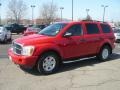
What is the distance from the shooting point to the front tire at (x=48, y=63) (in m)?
8.82

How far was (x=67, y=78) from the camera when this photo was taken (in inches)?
328

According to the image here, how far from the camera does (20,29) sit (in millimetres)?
47125

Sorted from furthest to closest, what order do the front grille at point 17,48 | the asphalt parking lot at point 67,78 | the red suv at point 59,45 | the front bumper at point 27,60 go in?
the front grille at point 17,48, the red suv at point 59,45, the front bumper at point 27,60, the asphalt parking lot at point 67,78

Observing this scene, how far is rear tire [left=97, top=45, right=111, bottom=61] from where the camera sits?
1132cm

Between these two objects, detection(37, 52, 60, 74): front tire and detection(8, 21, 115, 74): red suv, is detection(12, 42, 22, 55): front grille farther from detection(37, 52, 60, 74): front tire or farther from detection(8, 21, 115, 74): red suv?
detection(37, 52, 60, 74): front tire

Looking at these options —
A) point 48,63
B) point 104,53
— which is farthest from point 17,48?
point 104,53

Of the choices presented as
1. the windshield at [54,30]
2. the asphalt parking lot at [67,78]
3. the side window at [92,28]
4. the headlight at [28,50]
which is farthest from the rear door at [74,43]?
the headlight at [28,50]

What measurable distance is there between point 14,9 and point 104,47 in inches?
2667

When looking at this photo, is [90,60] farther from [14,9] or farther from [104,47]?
[14,9]

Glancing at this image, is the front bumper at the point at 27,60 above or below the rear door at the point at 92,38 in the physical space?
below

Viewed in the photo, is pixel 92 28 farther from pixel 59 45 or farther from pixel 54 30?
pixel 59 45

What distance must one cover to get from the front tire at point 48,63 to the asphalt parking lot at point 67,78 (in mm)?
233

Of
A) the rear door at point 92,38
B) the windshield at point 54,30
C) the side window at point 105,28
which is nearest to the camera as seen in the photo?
the windshield at point 54,30

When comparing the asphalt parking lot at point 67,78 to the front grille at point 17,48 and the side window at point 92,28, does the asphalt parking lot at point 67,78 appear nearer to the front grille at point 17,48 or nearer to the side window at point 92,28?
the front grille at point 17,48
